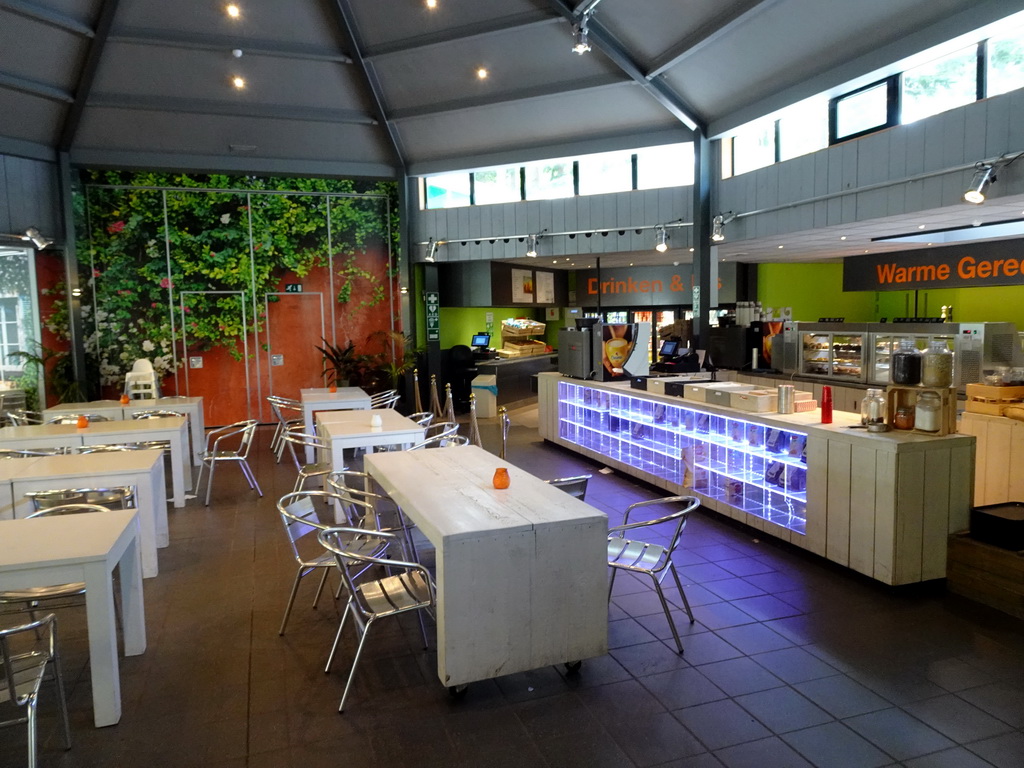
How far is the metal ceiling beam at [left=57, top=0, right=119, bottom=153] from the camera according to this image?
846cm

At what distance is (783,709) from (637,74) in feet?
25.4

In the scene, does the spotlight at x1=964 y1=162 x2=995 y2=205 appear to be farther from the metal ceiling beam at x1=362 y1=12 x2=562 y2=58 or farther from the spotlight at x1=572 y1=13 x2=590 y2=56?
the metal ceiling beam at x1=362 y1=12 x2=562 y2=58

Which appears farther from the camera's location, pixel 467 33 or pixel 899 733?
pixel 467 33

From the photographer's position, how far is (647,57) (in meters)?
8.76

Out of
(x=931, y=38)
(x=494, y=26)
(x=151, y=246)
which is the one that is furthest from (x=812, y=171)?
(x=151, y=246)

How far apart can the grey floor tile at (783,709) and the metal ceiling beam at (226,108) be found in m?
10.3

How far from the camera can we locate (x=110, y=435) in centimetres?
652

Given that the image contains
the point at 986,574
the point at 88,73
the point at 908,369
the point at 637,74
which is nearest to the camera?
the point at 986,574

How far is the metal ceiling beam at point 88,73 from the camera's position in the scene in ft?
27.8

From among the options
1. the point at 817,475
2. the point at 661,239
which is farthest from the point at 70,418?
the point at 661,239

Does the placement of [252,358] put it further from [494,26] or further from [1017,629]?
[1017,629]

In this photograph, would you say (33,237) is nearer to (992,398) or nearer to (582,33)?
(582,33)

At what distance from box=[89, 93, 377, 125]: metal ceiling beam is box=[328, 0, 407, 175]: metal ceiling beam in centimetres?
28

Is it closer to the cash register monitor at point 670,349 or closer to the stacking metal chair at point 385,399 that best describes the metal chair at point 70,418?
the stacking metal chair at point 385,399
